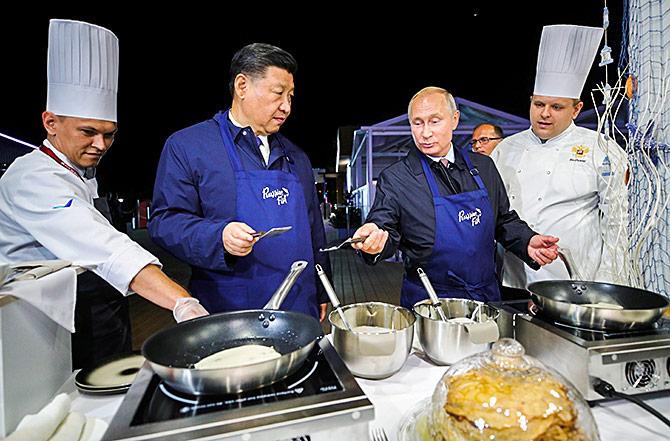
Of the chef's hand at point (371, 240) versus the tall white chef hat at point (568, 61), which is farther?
the tall white chef hat at point (568, 61)

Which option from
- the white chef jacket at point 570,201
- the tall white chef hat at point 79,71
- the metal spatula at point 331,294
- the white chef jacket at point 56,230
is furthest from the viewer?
the white chef jacket at point 570,201

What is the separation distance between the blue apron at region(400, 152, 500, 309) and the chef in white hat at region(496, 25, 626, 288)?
0.54 m

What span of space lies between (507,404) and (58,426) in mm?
864

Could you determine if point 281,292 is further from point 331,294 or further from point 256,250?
point 256,250

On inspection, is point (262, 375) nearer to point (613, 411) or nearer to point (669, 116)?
point (613, 411)

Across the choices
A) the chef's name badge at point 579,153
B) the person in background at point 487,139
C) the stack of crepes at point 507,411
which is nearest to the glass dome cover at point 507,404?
the stack of crepes at point 507,411

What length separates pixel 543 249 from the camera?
1.69 metres

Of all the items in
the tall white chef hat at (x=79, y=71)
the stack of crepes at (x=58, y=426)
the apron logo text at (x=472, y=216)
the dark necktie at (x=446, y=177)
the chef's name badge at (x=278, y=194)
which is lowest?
the stack of crepes at (x=58, y=426)

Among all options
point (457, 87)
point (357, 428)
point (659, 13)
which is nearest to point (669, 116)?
point (659, 13)

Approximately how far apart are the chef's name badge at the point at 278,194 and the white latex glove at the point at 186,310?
2.02 ft

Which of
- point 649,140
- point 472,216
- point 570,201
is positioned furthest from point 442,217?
point 649,140

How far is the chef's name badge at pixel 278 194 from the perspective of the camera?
1.67m

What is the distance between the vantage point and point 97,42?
165 cm

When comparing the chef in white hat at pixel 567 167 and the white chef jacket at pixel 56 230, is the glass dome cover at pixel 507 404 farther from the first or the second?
the chef in white hat at pixel 567 167
